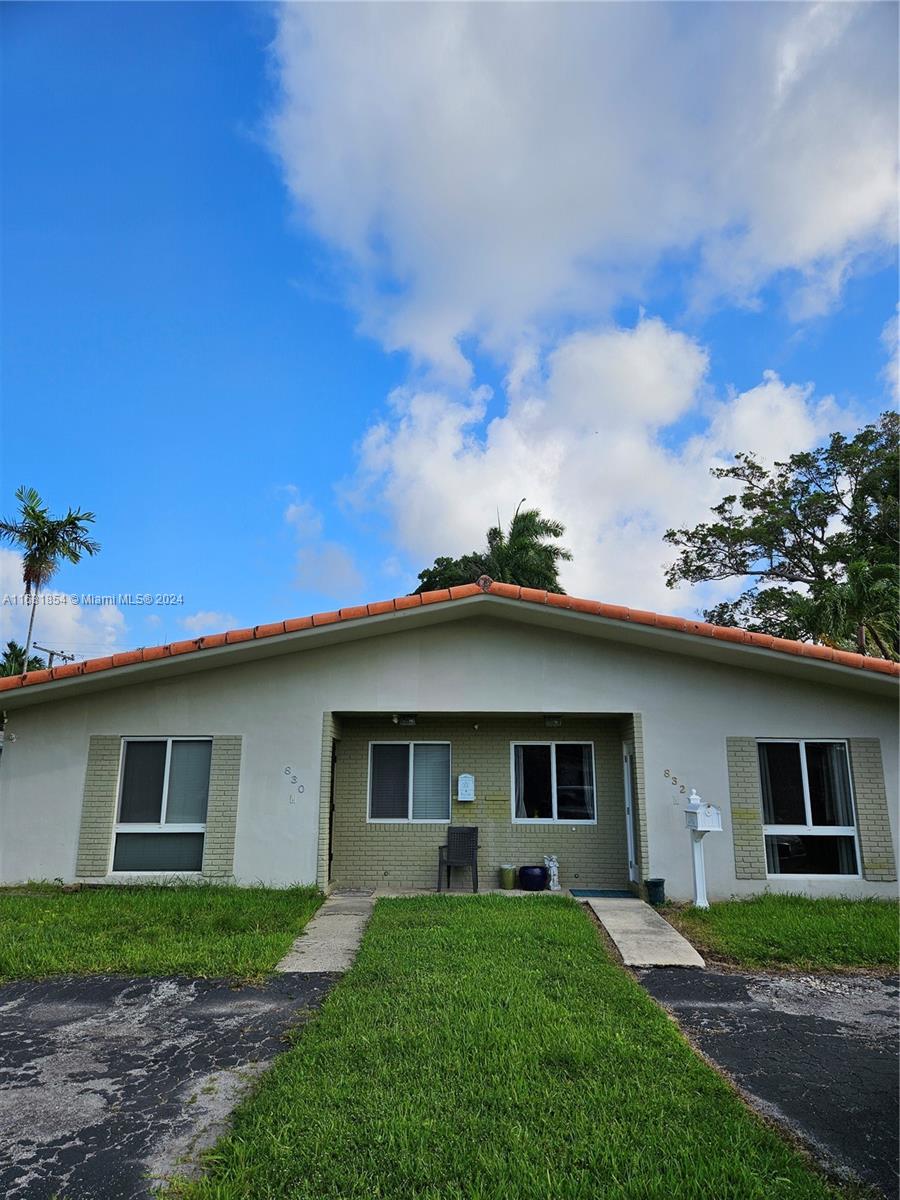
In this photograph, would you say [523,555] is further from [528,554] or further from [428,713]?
[428,713]

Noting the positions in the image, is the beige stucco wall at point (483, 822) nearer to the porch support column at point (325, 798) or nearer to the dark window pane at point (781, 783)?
the porch support column at point (325, 798)

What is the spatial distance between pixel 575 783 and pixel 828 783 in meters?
3.59

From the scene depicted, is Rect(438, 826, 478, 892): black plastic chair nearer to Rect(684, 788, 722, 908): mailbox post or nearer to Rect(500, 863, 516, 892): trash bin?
Rect(500, 863, 516, 892): trash bin

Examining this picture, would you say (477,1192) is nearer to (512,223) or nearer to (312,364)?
(512,223)

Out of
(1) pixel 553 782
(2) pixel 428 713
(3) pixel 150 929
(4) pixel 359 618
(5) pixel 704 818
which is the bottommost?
(3) pixel 150 929

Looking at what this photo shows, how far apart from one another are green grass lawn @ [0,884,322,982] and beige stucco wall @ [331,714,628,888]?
1.60m

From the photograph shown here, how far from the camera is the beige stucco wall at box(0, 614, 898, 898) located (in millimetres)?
10117

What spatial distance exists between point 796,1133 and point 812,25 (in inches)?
234

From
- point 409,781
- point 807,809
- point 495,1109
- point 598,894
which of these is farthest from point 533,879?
point 495,1109

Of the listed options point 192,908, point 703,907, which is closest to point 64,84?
point 192,908

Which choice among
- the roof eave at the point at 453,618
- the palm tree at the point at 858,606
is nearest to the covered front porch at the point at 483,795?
the roof eave at the point at 453,618

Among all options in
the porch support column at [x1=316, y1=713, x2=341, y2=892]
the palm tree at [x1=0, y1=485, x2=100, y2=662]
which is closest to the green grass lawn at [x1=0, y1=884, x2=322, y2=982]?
the porch support column at [x1=316, y1=713, x2=341, y2=892]

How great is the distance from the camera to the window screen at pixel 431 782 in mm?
11344

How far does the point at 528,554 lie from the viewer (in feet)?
86.4
